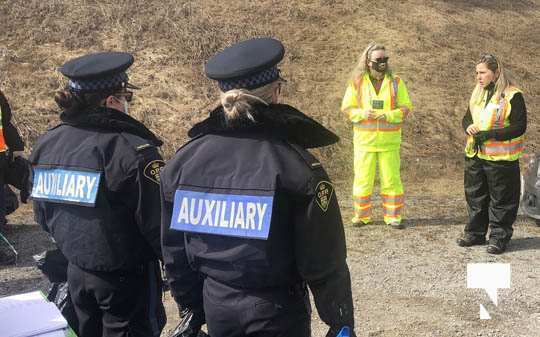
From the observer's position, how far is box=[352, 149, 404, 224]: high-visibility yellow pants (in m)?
7.20

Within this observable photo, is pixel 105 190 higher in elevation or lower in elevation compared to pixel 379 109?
higher

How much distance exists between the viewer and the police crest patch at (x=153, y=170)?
3102 millimetres

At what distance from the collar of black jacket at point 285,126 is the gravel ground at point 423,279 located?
2.61 metres

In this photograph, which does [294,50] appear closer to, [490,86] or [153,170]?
[490,86]

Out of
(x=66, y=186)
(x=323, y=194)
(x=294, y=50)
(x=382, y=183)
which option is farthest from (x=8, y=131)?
(x=294, y=50)

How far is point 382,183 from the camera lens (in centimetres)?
727

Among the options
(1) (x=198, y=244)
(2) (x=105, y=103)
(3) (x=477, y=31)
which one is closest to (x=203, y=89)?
(3) (x=477, y=31)

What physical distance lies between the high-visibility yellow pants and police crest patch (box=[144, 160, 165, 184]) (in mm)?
4451

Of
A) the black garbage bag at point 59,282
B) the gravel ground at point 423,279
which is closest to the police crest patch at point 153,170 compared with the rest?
the black garbage bag at point 59,282

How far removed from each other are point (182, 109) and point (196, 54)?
178 cm

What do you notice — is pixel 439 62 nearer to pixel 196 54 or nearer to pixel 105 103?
pixel 196 54

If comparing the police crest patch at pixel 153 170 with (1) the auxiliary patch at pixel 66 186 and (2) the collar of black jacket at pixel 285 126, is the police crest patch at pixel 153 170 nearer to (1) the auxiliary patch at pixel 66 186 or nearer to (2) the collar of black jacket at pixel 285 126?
(1) the auxiliary patch at pixel 66 186
